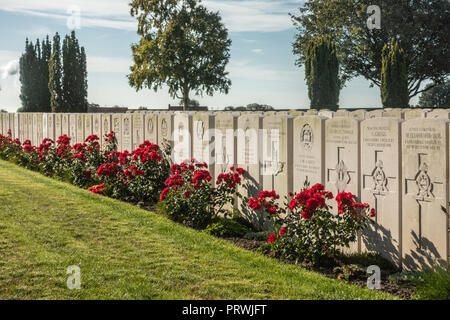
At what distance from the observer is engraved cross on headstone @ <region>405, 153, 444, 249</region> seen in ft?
17.9

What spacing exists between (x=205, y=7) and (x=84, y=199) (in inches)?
1368

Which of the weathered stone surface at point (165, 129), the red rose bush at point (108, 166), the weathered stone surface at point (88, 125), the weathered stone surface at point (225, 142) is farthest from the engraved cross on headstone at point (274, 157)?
the weathered stone surface at point (88, 125)

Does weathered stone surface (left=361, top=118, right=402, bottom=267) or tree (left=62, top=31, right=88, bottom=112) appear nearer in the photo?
weathered stone surface (left=361, top=118, right=402, bottom=267)

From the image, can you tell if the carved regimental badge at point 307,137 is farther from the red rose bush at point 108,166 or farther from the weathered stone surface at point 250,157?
the red rose bush at point 108,166

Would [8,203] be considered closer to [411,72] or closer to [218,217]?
[218,217]

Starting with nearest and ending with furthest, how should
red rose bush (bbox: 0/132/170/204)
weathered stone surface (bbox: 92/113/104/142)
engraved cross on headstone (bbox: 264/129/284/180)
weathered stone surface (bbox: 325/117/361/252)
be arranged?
weathered stone surface (bbox: 325/117/361/252) → engraved cross on headstone (bbox: 264/129/284/180) → red rose bush (bbox: 0/132/170/204) → weathered stone surface (bbox: 92/113/104/142)

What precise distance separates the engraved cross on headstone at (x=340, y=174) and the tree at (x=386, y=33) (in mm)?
32897

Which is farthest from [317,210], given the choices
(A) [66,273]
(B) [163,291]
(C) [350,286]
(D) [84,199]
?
(D) [84,199]

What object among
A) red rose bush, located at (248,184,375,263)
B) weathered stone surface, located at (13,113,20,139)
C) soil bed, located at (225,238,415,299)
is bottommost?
soil bed, located at (225,238,415,299)

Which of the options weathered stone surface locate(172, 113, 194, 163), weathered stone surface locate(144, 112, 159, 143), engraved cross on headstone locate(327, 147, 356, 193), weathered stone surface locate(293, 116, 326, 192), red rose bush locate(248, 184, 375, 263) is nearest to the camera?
red rose bush locate(248, 184, 375, 263)

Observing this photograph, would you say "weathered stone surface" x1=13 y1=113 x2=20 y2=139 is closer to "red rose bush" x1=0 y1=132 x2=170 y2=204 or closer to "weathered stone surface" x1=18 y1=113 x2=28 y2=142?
"weathered stone surface" x1=18 y1=113 x2=28 y2=142

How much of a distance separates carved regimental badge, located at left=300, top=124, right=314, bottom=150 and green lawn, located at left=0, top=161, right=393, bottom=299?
5.62 feet

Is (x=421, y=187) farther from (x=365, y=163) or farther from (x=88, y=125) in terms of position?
(x=88, y=125)

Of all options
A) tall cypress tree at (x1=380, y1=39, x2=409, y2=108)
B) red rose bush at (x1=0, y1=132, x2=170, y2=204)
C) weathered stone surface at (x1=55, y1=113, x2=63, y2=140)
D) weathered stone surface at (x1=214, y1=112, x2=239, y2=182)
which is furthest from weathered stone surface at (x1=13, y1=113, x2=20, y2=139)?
tall cypress tree at (x1=380, y1=39, x2=409, y2=108)
